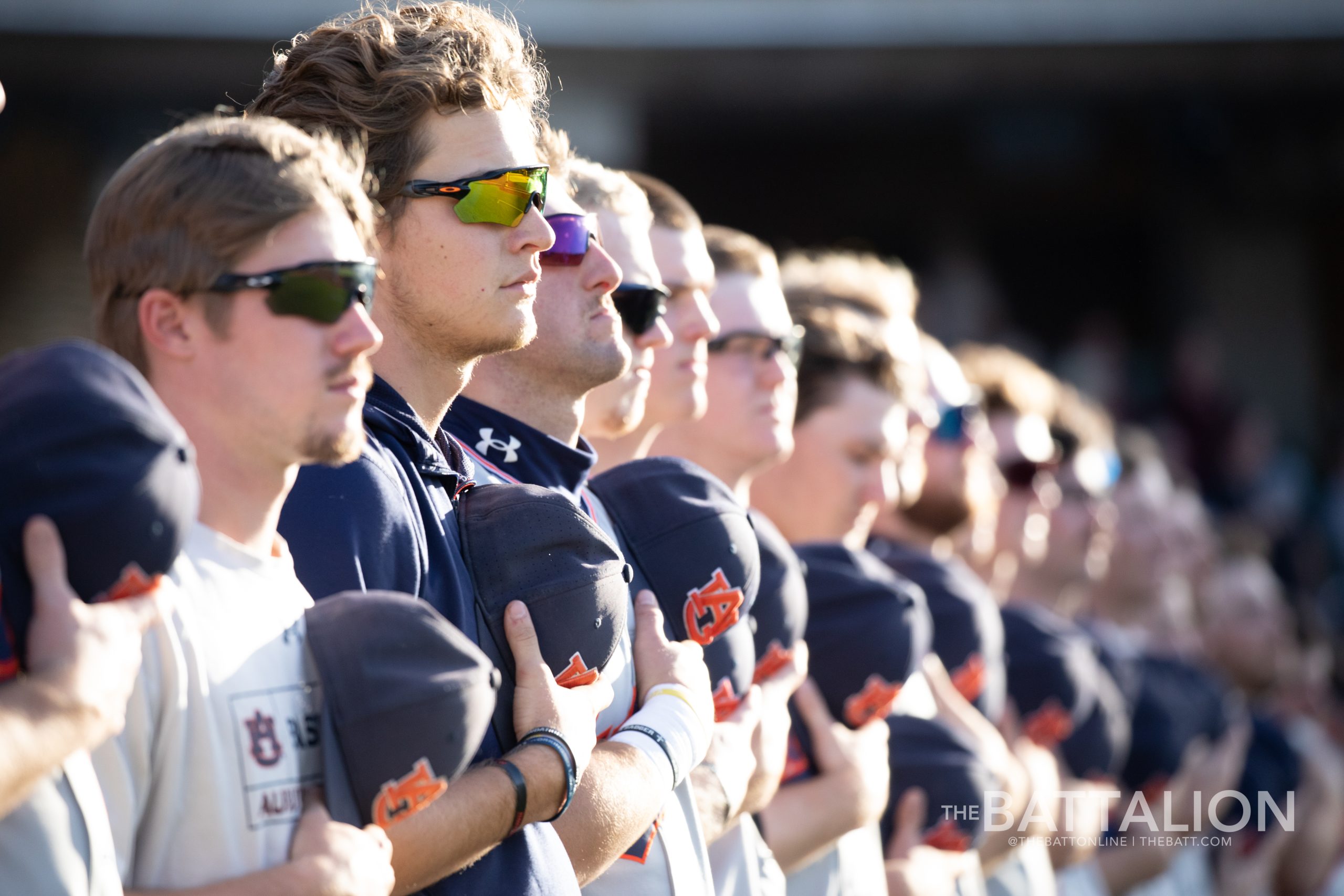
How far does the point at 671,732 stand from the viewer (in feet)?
8.41

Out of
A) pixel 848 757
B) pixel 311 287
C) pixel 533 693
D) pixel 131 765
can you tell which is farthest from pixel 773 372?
pixel 131 765

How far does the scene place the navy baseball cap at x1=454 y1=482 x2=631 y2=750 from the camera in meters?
2.25

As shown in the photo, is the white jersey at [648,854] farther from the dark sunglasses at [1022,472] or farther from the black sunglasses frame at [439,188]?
the dark sunglasses at [1022,472]

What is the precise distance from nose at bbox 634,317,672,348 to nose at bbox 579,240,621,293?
0.24 metres

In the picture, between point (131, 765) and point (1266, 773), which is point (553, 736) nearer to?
point (131, 765)

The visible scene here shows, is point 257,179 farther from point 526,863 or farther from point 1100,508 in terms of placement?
point 1100,508

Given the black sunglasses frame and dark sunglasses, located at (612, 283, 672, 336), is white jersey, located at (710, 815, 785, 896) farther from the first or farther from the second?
the black sunglasses frame

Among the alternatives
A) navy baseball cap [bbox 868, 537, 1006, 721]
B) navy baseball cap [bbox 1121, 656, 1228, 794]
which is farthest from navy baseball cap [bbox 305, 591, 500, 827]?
navy baseball cap [bbox 1121, 656, 1228, 794]

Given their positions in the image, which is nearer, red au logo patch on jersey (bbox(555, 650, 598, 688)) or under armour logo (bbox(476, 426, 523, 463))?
red au logo patch on jersey (bbox(555, 650, 598, 688))

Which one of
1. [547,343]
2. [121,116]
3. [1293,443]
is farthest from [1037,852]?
[1293,443]

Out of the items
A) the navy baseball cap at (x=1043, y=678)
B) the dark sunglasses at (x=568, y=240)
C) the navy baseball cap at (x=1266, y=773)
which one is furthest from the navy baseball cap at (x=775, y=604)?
the navy baseball cap at (x=1266, y=773)

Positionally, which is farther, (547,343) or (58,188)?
(58,188)

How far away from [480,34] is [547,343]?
56cm

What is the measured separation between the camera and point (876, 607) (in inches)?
145
